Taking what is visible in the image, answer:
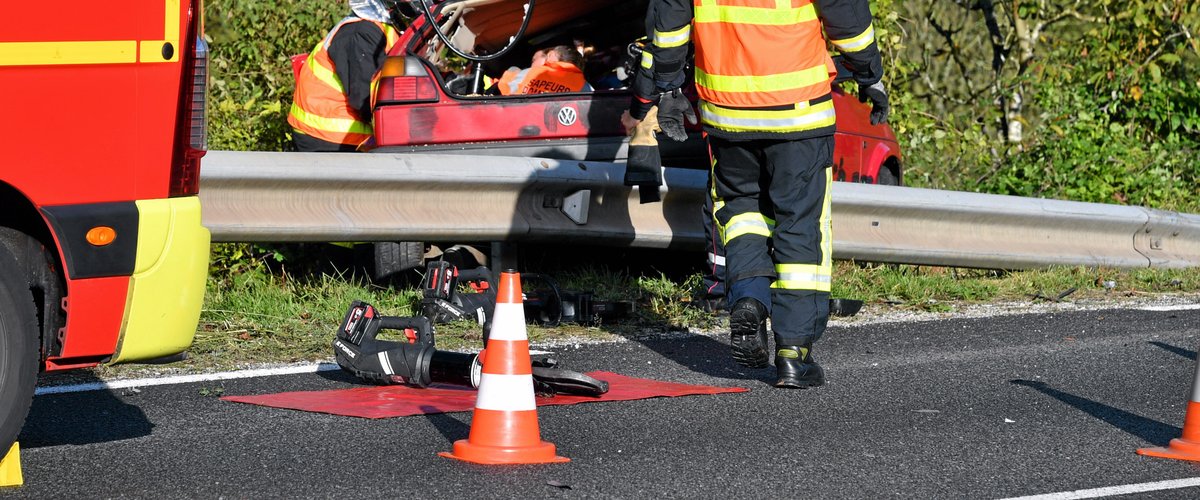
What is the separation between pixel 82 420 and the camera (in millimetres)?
5000

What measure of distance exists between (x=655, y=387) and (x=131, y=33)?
98.1 inches

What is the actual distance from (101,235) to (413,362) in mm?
1663

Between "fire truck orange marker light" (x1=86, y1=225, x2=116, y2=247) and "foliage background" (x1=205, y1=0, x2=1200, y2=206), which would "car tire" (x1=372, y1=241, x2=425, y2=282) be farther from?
"fire truck orange marker light" (x1=86, y1=225, x2=116, y2=247)

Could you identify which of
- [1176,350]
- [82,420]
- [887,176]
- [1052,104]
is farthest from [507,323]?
[1052,104]

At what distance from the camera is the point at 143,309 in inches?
161

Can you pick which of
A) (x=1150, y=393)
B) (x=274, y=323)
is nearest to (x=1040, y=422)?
(x=1150, y=393)

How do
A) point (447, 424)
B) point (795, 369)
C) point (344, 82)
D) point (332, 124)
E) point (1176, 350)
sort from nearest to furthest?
point (447, 424)
point (795, 369)
point (1176, 350)
point (344, 82)
point (332, 124)

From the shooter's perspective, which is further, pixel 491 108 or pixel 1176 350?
pixel 491 108

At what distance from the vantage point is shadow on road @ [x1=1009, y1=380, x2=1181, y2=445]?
16.5 ft

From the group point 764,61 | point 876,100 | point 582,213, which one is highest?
point 764,61

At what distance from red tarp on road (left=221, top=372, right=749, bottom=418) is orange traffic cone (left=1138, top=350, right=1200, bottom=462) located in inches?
62.8

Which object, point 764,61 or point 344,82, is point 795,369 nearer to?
point 764,61

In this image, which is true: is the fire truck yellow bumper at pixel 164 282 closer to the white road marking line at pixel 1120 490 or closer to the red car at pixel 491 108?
the white road marking line at pixel 1120 490

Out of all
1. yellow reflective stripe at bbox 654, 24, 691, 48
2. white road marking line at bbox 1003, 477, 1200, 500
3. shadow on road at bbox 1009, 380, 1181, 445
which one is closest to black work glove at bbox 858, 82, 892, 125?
yellow reflective stripe at bbox 654, 24, 691, 48
